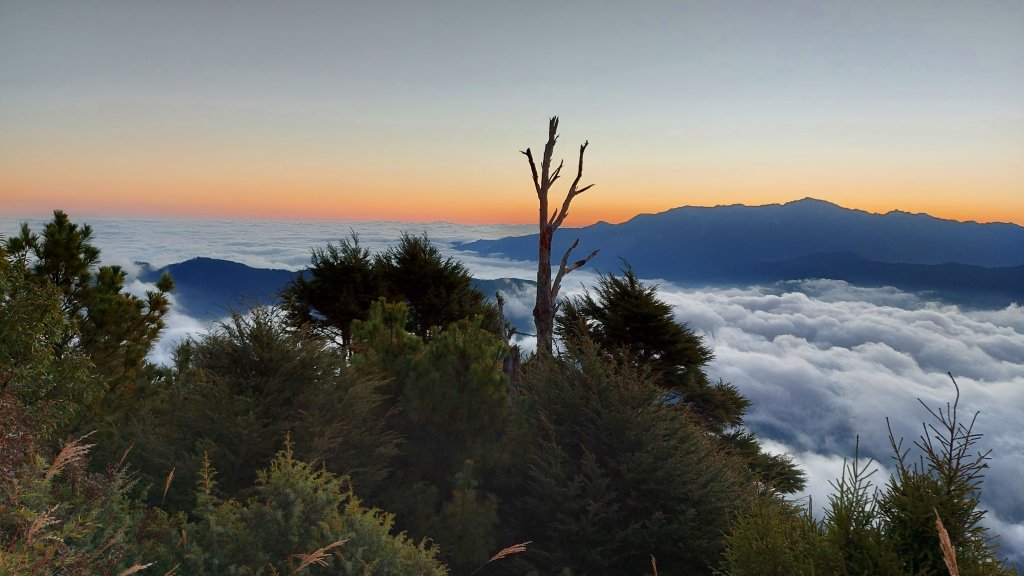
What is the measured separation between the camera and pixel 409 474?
Result: 10.8 meters

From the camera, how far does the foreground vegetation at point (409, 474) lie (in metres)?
4.95

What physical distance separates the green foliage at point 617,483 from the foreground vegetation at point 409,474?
36 millimetres

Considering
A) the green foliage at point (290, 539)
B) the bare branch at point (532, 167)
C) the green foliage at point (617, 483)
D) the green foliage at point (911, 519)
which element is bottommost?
the green foliage at point (617, 483)

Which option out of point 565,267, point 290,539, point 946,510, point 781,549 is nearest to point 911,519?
point 946,510

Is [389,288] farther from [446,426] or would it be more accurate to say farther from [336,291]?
[446,426]

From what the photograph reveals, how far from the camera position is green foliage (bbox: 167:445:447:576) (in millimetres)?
5234

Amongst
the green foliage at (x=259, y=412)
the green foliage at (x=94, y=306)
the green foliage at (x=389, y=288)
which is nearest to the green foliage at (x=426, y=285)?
the green foliage at (x=389, y=288)

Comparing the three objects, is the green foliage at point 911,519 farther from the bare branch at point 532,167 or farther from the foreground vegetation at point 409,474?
the bare branch at point 532,167

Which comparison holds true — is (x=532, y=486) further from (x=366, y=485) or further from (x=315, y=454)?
(x=315, y=454)

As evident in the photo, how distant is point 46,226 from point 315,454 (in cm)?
1194

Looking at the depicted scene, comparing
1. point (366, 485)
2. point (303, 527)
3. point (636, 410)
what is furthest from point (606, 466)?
point (303, 527)

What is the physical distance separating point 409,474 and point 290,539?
547cm

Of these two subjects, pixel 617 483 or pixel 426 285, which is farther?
pixel 426 285

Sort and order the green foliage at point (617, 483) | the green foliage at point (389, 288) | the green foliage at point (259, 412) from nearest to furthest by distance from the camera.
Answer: the green foliage at point (259, 412), the green foliage at point (617, 483), the green foliage at point (389, 288)
